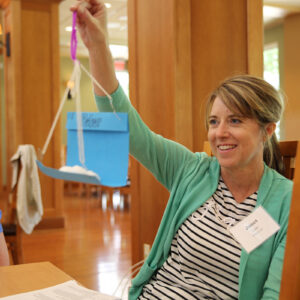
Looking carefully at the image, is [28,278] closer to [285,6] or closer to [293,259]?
[293,259]

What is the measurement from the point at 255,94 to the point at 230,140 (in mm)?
154

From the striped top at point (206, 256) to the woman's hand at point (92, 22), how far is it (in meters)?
0.61

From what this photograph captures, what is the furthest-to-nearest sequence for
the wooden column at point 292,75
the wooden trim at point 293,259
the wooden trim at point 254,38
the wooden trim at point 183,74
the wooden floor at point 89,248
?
the wooden column at point 292,75 < the wooden floor at point 89,248 < the wooden trim at point 254,38 < the wooden trim at point 183,74 < the wooden trim at point 293,259

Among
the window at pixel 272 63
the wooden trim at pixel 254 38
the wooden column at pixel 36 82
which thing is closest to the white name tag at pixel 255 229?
the wooden trim at pixel 254 38

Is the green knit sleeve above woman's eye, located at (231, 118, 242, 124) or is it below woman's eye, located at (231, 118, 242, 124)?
below

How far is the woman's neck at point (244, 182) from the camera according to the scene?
138cm

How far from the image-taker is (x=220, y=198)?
141 cm

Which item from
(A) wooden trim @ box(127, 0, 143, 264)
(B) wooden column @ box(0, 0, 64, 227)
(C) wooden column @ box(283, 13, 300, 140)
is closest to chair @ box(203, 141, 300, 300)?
(A) wooden trim @ box(127, 0, 143, 264)

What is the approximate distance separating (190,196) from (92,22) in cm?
65

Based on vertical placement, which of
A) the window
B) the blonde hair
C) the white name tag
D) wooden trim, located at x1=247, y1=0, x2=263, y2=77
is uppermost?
the window

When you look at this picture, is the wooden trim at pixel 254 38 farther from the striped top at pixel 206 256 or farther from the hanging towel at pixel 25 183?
the hanging towel at pixel 25 183

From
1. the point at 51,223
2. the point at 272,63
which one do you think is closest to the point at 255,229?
the point at 51,223

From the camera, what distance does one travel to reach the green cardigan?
1.19 m

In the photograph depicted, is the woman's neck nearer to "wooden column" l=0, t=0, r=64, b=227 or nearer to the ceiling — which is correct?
"wooden column" l=0, t=0, r=64, b=227
